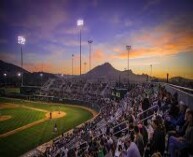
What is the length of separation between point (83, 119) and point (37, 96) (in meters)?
18.4

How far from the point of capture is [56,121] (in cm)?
2402

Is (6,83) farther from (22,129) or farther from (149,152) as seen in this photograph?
(149,152)

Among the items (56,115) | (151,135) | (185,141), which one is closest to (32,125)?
(56,115)

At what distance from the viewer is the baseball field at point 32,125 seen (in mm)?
17047

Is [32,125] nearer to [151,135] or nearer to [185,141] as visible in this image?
[151,135]

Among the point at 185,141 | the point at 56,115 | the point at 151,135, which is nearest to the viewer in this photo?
the point at 185,141

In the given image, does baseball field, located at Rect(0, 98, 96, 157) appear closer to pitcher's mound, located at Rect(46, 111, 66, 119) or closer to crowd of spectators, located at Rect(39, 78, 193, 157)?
pitcher's mound, located at Rect(46, 111, 66, 119)

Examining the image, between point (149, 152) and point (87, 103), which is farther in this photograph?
point (87, 103)

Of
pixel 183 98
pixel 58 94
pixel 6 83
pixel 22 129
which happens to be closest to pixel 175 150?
pixel 183 98

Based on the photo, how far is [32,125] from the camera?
22453 millimetres

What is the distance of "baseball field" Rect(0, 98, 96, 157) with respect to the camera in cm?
1705

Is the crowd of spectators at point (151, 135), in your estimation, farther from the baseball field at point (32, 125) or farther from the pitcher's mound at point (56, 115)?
the pitcher's mound at point (56, 115)

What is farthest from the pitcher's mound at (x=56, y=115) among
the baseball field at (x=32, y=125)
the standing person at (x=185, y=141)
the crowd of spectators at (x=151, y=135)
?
the standing person at (x=185, y=141)

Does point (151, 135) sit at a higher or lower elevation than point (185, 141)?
lower
